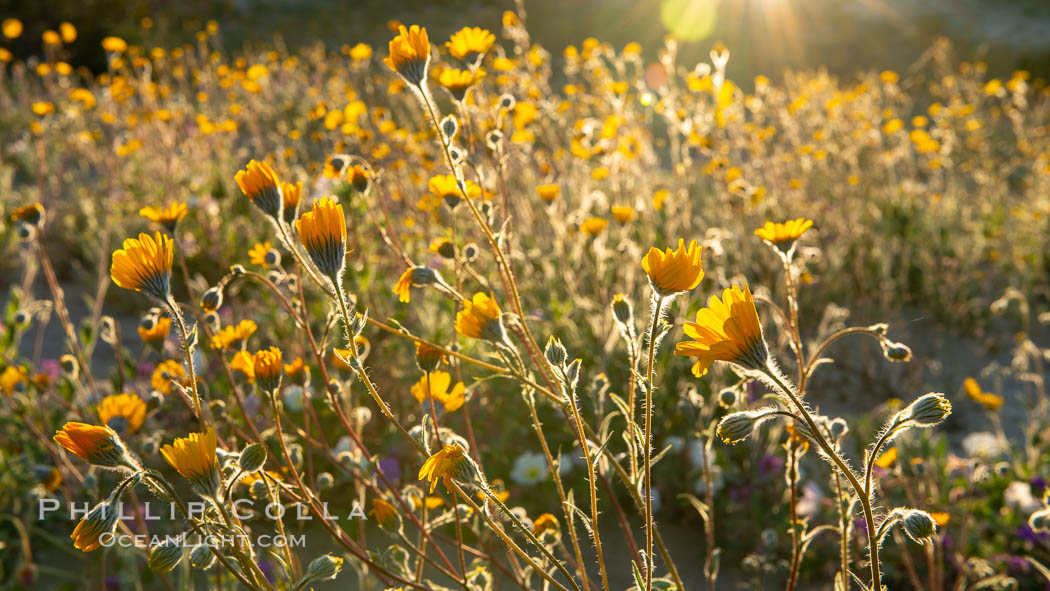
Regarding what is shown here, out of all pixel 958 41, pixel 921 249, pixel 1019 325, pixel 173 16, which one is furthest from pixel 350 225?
pixel 958 41

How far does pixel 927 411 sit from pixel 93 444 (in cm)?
115

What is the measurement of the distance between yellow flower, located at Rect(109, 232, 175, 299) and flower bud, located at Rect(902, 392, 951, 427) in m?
1.12

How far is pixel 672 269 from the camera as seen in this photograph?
1036mm

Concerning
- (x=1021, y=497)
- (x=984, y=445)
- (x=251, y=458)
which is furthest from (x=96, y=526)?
(x=984, y=445)

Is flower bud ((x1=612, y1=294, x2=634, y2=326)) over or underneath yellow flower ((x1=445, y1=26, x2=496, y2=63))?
underneath

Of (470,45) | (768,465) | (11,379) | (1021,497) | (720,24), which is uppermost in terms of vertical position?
(720,24)

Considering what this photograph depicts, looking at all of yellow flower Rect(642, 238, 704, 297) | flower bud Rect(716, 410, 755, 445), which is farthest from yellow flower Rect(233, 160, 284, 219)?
flower bud Rect(716, 410, 755, 445)

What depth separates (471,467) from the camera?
1.02 metres

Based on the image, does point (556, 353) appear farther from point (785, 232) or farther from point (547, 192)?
point (547, 192)

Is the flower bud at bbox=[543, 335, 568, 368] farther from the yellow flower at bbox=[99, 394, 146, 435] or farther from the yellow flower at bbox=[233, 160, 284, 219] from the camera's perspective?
the yellow flower at bbox=[99, 394, 146, 435]

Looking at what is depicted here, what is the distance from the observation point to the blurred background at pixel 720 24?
18.0 metres

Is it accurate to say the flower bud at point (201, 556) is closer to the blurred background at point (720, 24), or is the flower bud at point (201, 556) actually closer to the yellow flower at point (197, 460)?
the yellow flower at point (197, 460)

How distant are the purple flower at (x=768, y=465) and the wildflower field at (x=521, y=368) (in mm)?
30

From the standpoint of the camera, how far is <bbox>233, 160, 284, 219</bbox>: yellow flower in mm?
1256
